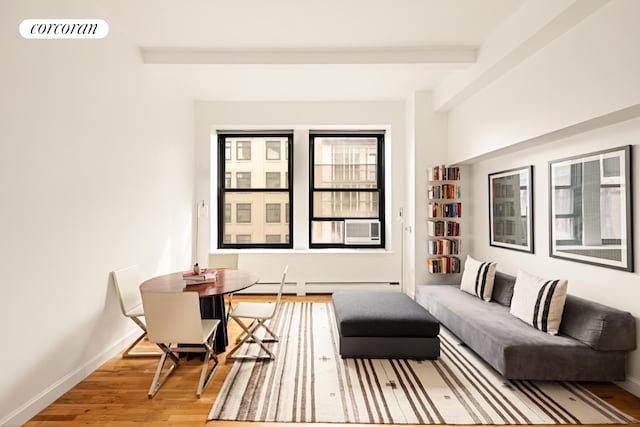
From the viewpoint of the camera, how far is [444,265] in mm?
4781

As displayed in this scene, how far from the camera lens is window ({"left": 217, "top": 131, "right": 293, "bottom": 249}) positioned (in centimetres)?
592

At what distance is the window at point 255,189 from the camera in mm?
5922

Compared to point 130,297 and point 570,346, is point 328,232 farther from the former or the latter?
point 570,346

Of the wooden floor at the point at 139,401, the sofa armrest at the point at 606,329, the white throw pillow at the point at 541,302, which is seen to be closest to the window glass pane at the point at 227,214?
the wooden floor at the point at 139,401

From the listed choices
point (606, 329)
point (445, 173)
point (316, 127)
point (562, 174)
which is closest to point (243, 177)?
point (316, 127)

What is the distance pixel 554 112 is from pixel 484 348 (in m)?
2.03

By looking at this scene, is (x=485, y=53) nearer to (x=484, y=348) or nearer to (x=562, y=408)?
(x=484, y=348)

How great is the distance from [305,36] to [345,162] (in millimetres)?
2713

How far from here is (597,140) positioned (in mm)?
2805

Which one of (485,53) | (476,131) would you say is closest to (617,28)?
(485,53)

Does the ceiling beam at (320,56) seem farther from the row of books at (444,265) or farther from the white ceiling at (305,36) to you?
the row of books at (444,265)

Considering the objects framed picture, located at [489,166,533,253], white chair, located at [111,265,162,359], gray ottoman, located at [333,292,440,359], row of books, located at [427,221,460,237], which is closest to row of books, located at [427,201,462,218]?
row of books, located at [427,221,460,237]

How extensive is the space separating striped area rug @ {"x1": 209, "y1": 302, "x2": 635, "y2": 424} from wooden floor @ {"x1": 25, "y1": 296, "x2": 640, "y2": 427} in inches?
3.8

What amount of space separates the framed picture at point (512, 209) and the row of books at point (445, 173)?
501mm
